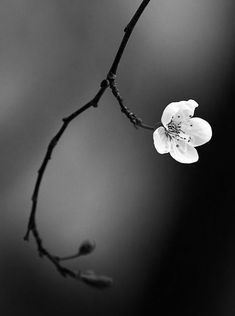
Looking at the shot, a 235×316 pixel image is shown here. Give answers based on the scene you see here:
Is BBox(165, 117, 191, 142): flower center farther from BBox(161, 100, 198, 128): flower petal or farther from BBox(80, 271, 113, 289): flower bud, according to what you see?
BBox(80, 271, 113, 289): flower bud

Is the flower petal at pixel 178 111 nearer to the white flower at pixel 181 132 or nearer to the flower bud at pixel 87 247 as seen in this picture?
the white flower at pixel 181 132

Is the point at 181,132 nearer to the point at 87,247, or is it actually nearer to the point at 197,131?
the point at 197,131

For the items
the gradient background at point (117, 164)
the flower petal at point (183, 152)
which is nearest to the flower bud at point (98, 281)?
the flower petal at point (183, 152)

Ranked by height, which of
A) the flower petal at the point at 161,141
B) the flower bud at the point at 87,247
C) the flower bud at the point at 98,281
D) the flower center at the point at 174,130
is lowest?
the flower bud at the point at 98,281

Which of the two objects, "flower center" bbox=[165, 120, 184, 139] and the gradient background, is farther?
the gradient background

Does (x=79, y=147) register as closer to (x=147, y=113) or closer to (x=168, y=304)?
(x=147, y=113)

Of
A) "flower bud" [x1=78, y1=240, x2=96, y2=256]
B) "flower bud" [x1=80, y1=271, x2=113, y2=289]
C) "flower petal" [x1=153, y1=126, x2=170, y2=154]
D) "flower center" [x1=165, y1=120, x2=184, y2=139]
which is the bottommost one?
"flower bud" [x1=80, y1=271, x2=113, y2=289]

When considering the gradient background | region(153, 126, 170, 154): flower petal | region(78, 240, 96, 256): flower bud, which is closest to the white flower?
region(153, 126, 170, 154): flower petal

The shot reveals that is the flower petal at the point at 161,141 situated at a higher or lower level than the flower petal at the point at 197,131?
lower
